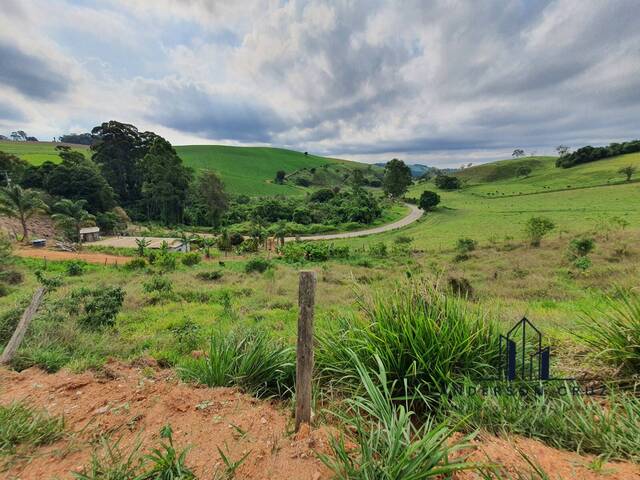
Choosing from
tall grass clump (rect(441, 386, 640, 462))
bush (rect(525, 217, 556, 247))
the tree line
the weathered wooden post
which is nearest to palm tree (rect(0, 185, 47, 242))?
the weathered wooden post

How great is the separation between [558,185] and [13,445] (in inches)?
3124

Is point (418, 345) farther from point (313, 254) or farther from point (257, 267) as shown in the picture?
point (313, 254)

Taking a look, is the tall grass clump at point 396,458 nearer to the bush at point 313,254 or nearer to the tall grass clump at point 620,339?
the tall grass clump at point 620,339

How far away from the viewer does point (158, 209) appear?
5400 cm

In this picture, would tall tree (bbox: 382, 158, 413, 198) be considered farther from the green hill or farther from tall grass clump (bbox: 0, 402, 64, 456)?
tall grass clump (bbox: 0, 402, 64, 456)

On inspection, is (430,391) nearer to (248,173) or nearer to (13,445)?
(13,445)

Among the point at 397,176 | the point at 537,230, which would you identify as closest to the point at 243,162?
the point at 397,176

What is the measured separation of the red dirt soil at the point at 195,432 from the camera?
6.98ft

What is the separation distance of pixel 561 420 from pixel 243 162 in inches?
4331

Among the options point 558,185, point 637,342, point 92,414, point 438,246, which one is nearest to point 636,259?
point 438,246

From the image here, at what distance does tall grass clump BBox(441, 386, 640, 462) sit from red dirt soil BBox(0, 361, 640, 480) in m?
0.15

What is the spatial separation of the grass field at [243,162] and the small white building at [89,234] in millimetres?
36582

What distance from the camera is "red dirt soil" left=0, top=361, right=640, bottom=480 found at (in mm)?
2127

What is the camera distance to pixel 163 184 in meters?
49.0
